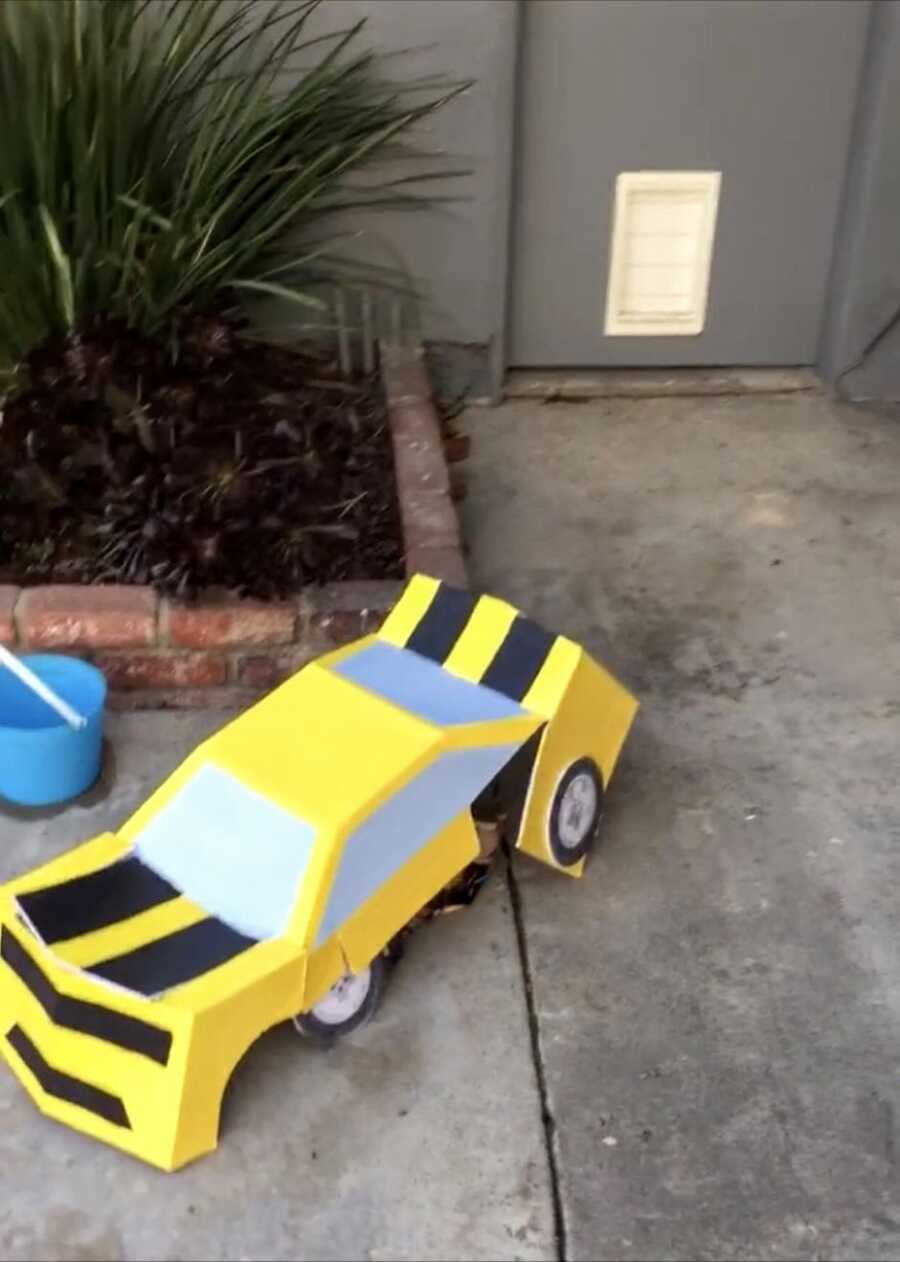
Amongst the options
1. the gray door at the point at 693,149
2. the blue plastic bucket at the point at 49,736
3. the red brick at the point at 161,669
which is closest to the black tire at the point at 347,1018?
the blue plastic bucket at the point at 49,736

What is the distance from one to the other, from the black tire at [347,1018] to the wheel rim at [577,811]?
0.30 meters

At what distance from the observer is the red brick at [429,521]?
7.79 feet

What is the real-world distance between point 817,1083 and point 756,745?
647 millimetres

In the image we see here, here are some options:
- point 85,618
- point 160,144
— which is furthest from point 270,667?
point 160,144

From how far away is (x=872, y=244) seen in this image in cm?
319

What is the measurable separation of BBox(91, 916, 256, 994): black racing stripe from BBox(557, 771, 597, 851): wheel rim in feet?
1.62

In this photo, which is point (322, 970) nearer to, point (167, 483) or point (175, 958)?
point (175, 958)

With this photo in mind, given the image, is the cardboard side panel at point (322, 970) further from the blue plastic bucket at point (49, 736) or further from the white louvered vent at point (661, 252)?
the white louvered vent at point (661, 252)

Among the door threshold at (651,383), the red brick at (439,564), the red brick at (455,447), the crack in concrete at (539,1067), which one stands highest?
the red brick at (439,564)

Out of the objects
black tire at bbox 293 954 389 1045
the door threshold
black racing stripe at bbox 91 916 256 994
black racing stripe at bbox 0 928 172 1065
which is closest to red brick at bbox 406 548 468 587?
black tire at bbox 293 954 389 1045

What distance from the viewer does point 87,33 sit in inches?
97.0

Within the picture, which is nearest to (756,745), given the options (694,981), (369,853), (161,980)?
(694,981)

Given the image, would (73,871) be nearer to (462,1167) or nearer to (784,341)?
(462,1167)

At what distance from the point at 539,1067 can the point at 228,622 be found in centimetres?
84
